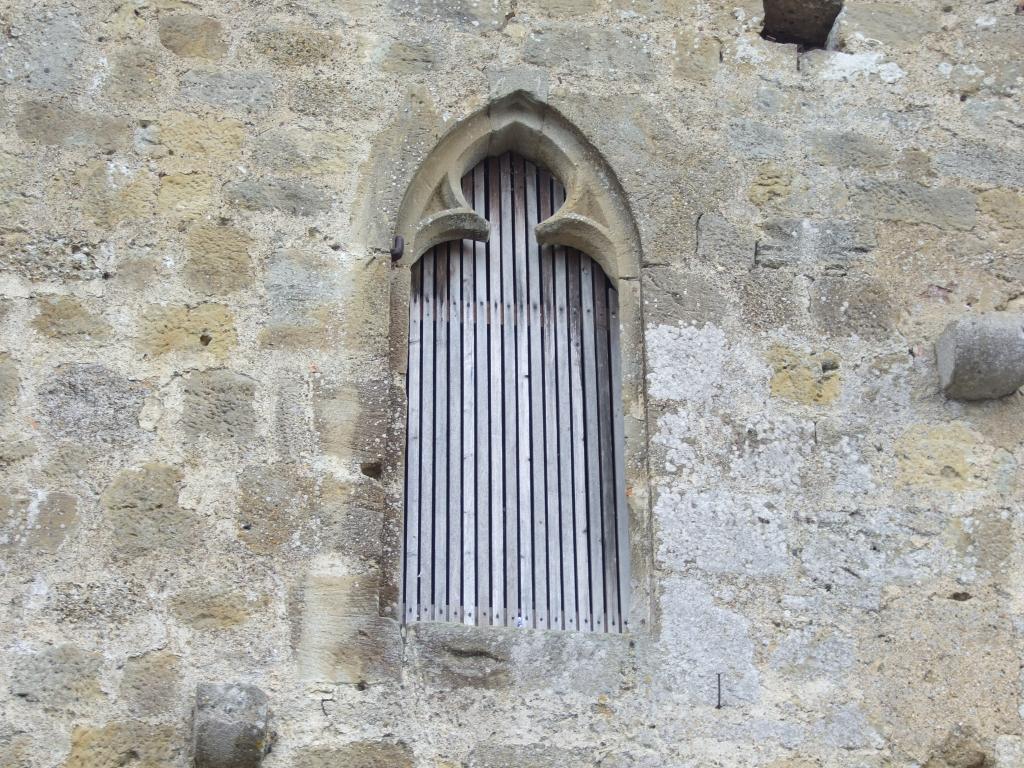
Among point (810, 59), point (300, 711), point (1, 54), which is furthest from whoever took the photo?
point (810, 59)

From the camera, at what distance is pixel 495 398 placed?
5.61 meters

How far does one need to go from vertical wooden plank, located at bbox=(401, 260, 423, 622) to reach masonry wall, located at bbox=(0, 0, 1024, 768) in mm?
157

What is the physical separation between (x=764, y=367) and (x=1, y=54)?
2.90 meters

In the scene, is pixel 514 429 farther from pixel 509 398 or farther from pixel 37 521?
pixel 37 521

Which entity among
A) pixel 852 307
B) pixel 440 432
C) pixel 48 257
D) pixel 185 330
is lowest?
pixel 440 432

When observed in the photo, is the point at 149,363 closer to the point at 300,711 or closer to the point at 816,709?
the point at 300,711

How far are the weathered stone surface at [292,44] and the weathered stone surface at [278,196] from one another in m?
0.50

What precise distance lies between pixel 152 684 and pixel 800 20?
354cm

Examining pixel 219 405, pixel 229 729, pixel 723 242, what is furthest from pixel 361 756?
pixel 723 242

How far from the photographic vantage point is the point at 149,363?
5266 millimetres

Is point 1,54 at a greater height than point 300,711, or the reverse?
point 1,54

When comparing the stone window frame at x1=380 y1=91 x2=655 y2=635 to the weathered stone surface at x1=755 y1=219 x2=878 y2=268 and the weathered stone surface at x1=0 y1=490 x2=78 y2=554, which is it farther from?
the weathered stone surface at x1=0 y1=490 x2=78 y2=554

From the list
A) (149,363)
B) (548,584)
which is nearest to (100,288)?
(149,363)

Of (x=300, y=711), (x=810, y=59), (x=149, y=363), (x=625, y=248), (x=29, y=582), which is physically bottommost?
(x=300, y=711)
